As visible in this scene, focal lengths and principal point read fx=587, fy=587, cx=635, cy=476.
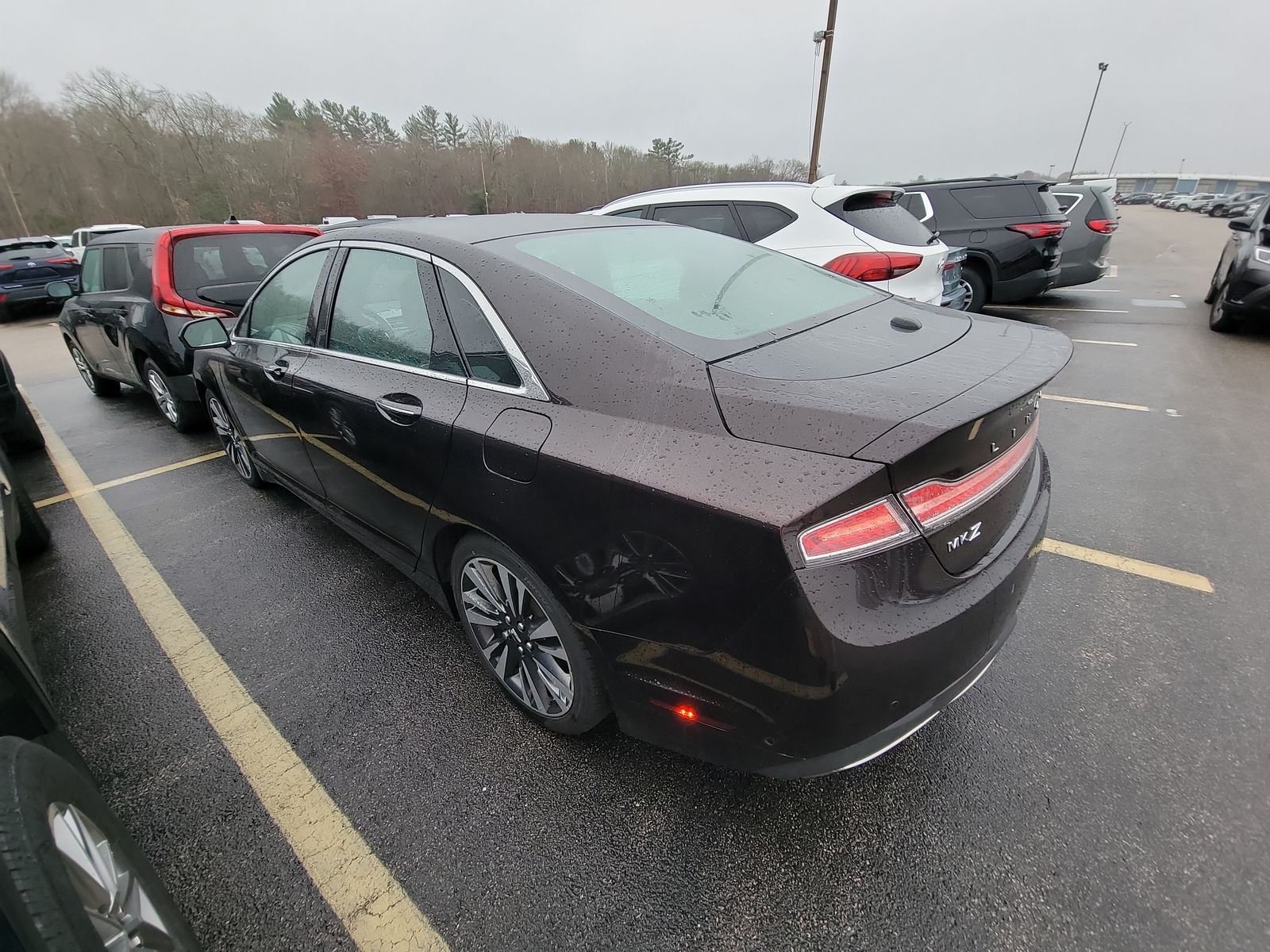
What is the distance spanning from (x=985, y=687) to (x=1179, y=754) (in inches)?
21.9

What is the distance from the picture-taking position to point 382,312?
7.80 feet

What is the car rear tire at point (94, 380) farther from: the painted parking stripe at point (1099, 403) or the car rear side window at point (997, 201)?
the car rear side window at point (997, 201)

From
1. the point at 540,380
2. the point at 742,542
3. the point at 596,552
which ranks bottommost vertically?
the point at 596,552

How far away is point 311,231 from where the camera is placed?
5859 millimetres

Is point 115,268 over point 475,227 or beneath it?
beneath

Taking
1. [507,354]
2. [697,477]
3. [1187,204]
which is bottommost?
[1187,204]

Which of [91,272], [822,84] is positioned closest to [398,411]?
[91,272]

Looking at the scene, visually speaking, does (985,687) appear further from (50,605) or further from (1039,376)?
(50,605)

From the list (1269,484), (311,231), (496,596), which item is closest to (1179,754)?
(496,596)

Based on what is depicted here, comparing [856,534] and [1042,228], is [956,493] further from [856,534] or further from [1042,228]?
[1042,228]

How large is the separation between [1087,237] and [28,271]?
19996mm

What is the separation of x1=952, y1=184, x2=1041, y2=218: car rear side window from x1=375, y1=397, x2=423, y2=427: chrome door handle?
8589 millimetres

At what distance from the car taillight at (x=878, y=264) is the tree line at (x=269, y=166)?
2754cm

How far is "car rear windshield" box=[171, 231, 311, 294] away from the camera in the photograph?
479 cm
